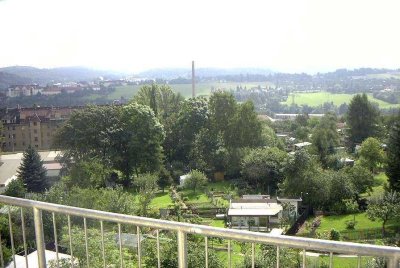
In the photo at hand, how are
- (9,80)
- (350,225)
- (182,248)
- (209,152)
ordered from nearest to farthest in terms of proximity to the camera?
(182,248), (350,225), (209,152), (9,80)

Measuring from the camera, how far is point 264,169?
17312 millimetres

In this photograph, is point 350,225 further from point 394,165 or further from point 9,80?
point 9,80

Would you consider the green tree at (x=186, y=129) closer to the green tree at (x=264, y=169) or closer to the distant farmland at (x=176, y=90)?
the green tree at (x=264, y=169)

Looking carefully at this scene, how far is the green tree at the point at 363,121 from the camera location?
26.0 m

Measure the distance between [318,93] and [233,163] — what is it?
5730cm

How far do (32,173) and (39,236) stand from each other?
15.6 meters

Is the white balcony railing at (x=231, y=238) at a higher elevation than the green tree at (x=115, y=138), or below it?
higher

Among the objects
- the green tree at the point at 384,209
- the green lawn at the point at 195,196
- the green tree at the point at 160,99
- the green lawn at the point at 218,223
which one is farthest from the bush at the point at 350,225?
the green tree at the point at 160,99

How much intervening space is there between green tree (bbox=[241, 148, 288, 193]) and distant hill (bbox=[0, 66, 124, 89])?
1493 centimetres

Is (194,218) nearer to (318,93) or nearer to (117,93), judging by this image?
(117,93)

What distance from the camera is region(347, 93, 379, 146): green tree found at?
26.0m

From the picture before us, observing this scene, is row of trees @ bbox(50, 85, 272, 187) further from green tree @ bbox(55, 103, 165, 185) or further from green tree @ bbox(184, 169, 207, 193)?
green tree @ bbox(184, 169, 207, 193)

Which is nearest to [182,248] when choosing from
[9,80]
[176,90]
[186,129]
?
[186,129]

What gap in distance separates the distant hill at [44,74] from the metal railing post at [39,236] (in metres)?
23.9
